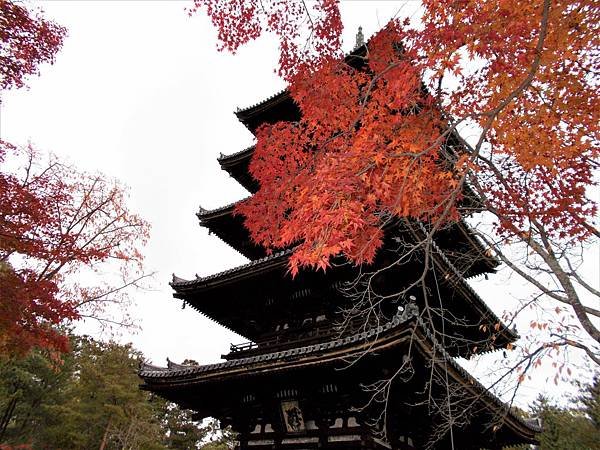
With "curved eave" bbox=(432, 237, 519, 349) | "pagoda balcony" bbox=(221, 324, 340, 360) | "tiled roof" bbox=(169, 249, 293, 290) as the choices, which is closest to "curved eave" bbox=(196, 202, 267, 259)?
"tiled roof" bbox=(169, 249, 293, 290)

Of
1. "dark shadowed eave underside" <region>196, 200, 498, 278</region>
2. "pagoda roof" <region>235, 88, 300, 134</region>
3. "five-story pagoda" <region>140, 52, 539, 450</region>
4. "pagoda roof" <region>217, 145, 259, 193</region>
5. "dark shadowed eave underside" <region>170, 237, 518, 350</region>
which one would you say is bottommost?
"five-story pagoda" <region>140, 52, 539, 450</region>

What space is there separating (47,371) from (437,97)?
97.2 ft

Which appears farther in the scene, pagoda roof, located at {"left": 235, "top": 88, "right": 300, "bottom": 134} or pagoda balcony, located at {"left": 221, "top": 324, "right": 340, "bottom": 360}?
pagoda roof, located at {"left": 235, "top": 88, "right": 300, "bottom": 134}

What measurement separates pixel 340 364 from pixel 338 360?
23 centimetres

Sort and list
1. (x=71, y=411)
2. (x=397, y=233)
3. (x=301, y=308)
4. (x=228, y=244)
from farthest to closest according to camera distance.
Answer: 1. (x=71, y=411)
2. (x=228, y=244)
3. (x=301, y=308)
4. (x=397, y=233)

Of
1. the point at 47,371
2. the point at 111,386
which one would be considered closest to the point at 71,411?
the point at 111,386

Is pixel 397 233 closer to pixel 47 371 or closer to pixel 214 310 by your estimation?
pixel 214 310

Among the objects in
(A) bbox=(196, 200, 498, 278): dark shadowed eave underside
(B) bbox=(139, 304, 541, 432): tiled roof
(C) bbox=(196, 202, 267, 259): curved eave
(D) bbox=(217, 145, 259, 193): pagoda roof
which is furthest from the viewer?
(D) bbox=(217, 145, 259, 193): pagoda roof

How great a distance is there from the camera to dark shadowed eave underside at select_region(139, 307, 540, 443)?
6.54 m

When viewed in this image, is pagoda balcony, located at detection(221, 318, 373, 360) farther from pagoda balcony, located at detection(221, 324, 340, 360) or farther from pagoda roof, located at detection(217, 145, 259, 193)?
pagoda roof, located at detection(217, 145, 259, 193)

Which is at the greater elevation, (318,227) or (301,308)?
(301,308)

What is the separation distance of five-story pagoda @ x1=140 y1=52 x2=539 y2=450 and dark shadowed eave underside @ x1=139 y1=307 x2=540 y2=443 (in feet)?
0.08

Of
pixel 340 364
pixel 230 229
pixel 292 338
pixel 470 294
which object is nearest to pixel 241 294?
pixel 292 338

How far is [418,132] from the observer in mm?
6277
